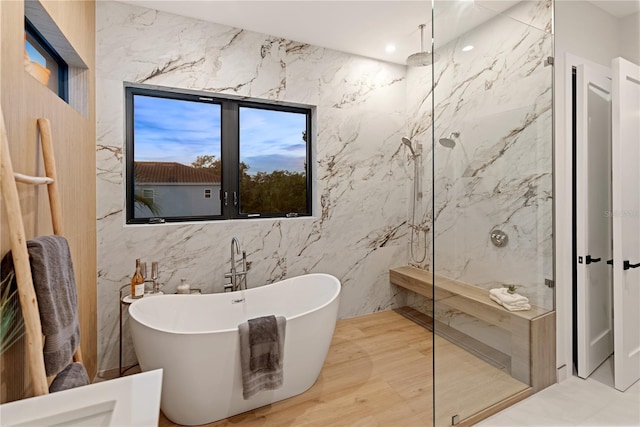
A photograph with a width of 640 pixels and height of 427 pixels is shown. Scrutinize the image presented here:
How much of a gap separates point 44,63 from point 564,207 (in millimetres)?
3439

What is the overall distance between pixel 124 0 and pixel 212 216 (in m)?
1.79

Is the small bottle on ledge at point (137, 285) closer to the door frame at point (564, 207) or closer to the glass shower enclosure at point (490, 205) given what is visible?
the glass shower enclosure at point (490, 205)

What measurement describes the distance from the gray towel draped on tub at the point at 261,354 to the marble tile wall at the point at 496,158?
0.96m

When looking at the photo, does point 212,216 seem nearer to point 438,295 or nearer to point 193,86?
point 193,86

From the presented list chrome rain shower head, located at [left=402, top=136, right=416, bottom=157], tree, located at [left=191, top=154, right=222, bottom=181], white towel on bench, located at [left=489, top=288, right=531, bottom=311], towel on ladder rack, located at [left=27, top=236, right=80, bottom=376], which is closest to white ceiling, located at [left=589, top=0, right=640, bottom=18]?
chrome rain shower head, located at [left=402, top=136, right=416, bottom=157]

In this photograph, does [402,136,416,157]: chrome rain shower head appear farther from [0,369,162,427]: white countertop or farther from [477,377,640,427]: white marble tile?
[0,369,162,427]: white countertop

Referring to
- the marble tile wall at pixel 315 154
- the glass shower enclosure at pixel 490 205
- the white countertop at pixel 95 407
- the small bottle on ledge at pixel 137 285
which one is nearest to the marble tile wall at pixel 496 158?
the glass shower enclosure at pixel 490 205

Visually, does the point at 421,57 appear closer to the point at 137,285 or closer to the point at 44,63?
the point at 44,63

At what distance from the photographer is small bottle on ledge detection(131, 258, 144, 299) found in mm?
2256

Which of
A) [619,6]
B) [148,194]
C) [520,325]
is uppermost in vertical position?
[619,6]

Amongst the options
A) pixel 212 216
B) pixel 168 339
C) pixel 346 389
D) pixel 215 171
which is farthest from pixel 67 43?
pixel 346 389

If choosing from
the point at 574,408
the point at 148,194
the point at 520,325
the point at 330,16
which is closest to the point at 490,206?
the point at 520,325

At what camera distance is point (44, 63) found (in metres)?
1.83

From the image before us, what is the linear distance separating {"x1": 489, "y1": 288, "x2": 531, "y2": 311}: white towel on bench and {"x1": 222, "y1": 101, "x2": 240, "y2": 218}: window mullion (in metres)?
2.21
